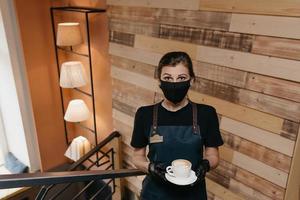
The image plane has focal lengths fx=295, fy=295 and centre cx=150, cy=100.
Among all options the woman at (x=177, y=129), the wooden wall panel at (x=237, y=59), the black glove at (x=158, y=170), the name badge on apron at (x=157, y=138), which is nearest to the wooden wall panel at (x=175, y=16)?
the wooden wall panel at (x=237, y=59)

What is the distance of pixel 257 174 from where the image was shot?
1889mm

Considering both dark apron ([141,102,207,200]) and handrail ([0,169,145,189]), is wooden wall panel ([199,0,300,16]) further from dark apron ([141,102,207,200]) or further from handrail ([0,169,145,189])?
handrail ([0,169,145,189])

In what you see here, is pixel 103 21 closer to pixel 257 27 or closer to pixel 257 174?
pixel 257 27

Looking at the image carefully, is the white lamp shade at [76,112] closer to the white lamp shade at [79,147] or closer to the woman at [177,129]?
the white lamp shade at [79,147]

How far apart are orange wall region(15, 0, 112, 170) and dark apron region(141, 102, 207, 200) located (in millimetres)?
1725

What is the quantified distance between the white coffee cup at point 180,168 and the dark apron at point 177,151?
0.10m

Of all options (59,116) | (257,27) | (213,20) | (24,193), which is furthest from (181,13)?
(24,193)

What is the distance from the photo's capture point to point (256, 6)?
162 cm

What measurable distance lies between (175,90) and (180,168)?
1.19 feet

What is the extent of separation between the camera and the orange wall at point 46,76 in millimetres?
3066

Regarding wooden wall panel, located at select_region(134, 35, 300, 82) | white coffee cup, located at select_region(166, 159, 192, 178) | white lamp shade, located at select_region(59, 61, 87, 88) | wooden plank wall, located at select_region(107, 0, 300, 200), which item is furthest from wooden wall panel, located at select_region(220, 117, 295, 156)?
white lamp shade, located at select_region(59, 61, 87, 88)

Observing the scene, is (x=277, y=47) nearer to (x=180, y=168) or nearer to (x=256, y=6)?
(x=256, y=6)

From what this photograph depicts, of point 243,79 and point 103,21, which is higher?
point 103,21

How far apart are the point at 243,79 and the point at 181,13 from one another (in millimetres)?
641
